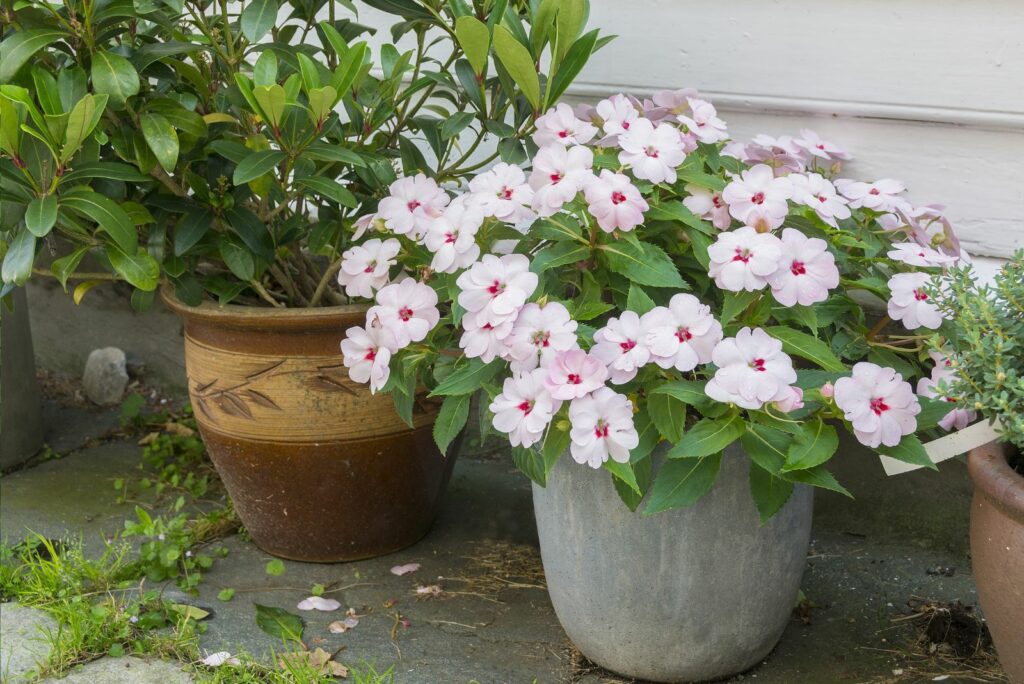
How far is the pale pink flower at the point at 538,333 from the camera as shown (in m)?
1.62

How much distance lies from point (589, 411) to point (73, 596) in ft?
4.55

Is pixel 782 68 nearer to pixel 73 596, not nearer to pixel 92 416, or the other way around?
pixel 73 596

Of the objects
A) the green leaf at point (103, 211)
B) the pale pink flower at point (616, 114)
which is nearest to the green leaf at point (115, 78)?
the green leaf at point (103, 211)

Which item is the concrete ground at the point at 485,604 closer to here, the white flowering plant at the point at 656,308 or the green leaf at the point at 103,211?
the white flowering plant at the point at 656,308

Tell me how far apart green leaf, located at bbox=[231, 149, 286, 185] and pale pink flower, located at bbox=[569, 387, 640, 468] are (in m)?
0.82

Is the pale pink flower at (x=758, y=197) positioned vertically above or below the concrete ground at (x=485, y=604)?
above

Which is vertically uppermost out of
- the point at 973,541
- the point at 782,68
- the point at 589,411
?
the point at 782,68

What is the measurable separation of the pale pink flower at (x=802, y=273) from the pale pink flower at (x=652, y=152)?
9.8 inches

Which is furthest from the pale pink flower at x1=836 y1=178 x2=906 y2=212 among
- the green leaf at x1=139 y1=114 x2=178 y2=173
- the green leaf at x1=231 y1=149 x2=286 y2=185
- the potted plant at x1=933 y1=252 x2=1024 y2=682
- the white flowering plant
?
the green leaf at x1=139 y1=114 x2=178 y2=173

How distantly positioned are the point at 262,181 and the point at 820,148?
1.19 meters

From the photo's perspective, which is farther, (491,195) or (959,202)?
(959,202)

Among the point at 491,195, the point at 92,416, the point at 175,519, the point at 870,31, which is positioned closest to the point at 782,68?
the point at 870,31

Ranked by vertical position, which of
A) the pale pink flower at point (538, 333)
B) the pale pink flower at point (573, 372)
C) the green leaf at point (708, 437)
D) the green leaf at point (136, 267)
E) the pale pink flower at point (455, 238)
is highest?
the pale pink flower at point (455, 238)

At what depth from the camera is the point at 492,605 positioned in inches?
91.8
